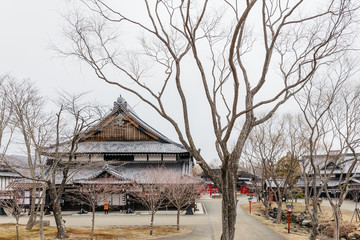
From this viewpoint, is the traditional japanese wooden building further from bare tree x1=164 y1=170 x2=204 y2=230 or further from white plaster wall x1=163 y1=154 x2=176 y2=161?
bare tree x1=164 y1=170 x2=204 y2=230

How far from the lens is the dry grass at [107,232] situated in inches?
648

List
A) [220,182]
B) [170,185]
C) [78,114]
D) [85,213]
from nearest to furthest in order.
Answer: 1. [220,182]
2. [78,114]
3. [170,185]
4. [85,213]

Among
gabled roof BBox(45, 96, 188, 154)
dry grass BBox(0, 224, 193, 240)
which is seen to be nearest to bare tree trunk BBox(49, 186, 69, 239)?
dry grass BBox(0, 224, 193, 240)

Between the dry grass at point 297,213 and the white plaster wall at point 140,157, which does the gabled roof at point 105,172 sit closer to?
the white plaster wall at point 140,157

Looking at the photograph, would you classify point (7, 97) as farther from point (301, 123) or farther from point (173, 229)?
A: point (301, 123)

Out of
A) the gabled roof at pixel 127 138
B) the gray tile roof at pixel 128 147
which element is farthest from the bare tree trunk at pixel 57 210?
the gabled roof at pixel 127 138

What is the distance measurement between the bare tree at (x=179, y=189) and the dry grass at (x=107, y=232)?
3.58ft

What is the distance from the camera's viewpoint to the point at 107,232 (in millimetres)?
18078

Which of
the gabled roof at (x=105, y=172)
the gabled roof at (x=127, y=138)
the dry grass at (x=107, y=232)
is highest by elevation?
the gabled roof at (x=127, y=138)

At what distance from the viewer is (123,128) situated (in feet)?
107

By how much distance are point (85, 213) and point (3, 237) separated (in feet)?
41.1

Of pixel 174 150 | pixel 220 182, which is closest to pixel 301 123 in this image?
pixel 220 182

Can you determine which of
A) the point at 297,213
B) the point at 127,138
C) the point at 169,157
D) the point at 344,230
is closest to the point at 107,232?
the point at 169,157

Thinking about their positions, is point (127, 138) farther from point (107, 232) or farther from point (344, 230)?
point (344, 230)
